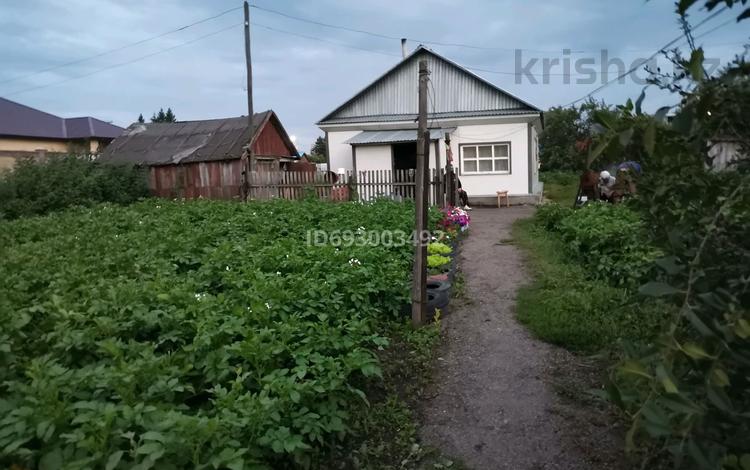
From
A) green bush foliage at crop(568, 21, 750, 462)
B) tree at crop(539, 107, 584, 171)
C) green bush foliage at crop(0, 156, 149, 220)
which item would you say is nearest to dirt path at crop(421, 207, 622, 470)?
green bush foliage at crop(568, 21, 750, 462)

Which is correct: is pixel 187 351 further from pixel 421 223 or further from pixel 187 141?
pixel 187 141

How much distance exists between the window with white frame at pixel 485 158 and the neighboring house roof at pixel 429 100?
3.73 ft

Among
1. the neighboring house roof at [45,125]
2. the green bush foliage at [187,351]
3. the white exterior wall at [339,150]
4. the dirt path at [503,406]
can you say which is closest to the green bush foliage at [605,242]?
the dirt path at [503,406]

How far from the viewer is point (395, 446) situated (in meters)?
3.36

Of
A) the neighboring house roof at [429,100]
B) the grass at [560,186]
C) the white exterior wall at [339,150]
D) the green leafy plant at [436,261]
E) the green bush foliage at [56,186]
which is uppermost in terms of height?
the neighboring house roof at [429,100]

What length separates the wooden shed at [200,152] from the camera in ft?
62.0

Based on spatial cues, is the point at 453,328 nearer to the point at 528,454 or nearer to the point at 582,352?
the point at 582,352

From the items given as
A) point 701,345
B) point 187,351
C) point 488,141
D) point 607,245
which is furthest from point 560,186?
point 701,345

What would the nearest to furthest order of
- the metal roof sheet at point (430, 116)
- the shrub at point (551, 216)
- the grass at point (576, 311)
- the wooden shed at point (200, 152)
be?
the grass at point (576, 311)
the shrub at point (551, 216)
the metal roof sheet at point (430, 116)
the wooden shed at point (200, 152)

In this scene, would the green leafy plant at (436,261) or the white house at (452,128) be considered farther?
the white house at (452,128)

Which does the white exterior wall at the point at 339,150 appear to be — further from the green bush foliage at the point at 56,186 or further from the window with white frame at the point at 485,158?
the green bush foliage at the point at 56,186

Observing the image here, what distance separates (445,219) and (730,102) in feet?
28.9

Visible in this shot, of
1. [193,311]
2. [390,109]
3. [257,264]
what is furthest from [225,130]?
[193,311]

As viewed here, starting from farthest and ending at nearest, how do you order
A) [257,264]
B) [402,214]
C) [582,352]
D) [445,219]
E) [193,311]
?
[445,219] → [402,214] → [257,264] → [582,352] → [193,311]
